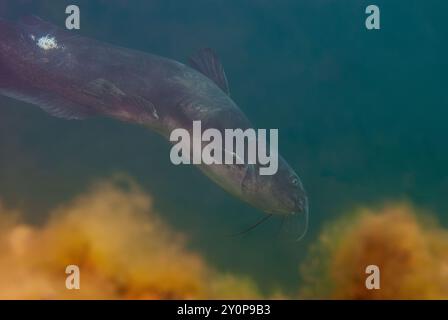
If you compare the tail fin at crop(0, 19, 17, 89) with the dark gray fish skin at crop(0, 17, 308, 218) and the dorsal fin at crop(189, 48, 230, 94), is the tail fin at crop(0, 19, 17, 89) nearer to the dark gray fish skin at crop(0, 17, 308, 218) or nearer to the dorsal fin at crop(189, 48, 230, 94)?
the dark gray fish skin at crop(0, 17, 308, 218)

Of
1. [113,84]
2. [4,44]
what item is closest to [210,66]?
[113,84]

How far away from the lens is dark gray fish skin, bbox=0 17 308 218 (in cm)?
314

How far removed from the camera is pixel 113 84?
10.8 feet

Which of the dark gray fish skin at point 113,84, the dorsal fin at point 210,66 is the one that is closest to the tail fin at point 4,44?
the dark gray fish skin at point 113,84

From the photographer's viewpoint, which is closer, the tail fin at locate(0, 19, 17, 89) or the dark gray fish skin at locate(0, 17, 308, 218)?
the dark gray fish skin at locate(0, 17, 308, 218)

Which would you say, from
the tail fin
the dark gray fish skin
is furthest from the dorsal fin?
the tail fin

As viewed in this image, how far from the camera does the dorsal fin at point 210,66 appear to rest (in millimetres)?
3602

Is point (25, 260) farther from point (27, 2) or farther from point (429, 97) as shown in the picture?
point (429, 97)

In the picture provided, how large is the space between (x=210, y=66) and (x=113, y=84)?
0.85 meters

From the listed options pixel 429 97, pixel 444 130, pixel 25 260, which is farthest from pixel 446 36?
pixel 25 260

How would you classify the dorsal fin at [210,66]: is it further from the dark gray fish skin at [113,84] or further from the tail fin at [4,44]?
the tail fin at [4,44]

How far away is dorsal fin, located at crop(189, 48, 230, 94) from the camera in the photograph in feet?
11.8

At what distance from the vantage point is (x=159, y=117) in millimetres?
3283

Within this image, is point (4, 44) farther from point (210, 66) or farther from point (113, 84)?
point (210, 66)
